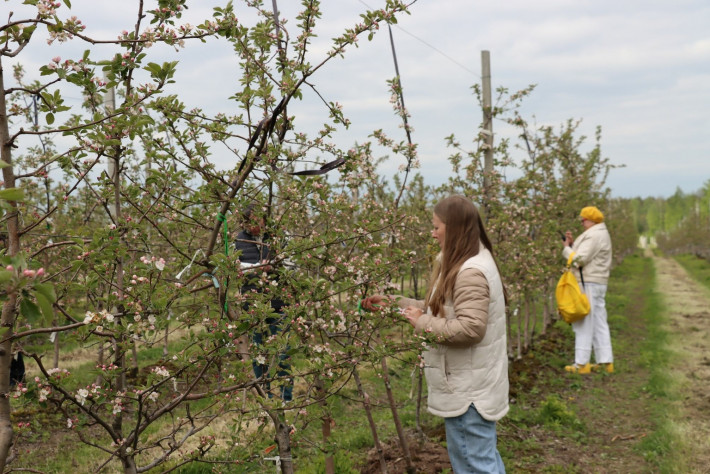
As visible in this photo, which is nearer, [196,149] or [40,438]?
[196,149]

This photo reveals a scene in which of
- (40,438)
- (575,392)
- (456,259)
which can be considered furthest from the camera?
(575,392)

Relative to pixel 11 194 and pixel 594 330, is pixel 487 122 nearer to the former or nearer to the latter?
pixel 594 330

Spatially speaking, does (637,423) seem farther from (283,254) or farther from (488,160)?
(283,254)

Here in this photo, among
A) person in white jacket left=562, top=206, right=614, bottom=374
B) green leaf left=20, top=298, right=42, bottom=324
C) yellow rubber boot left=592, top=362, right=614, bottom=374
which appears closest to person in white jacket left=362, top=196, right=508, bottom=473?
green leaf left=20, top=298, right=42, bottom=324

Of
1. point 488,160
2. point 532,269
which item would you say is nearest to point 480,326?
point 488,160

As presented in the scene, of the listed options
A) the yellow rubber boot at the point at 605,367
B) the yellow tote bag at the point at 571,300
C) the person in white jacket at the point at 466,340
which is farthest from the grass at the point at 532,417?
the yellow tote bag at the point at 571,300

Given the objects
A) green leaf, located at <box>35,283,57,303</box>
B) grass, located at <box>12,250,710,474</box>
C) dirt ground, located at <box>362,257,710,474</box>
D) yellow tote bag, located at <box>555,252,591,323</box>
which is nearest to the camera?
green leaf, located at <box>35,283,57,303</box>

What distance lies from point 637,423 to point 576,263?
2377mm

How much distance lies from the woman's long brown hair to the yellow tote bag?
16.8 ft

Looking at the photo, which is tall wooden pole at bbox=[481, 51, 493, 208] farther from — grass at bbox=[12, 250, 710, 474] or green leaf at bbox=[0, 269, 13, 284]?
green leaf at bbox=[0, 269, 13, 284]

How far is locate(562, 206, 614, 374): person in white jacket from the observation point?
769 cm

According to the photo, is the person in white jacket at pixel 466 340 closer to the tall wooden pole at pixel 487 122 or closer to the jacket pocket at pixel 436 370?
the jacket pocket at pixel 436 370

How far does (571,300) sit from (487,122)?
289cm

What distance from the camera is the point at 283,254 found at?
2684mm
